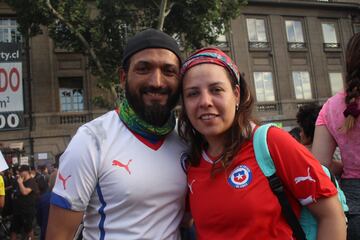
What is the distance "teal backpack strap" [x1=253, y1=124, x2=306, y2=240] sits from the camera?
62.6 inches

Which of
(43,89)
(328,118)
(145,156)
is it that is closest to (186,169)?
(145,156)

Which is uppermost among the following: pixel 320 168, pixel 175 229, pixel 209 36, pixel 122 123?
pixel 209 36

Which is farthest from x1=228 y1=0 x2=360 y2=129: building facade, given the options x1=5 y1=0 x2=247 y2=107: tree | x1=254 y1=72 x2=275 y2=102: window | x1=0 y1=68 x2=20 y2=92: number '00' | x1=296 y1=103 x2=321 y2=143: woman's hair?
x1=296 y1=103 x2=321 y2=143: woman's hair

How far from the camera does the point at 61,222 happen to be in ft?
5.62

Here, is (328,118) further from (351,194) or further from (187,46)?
(187,46)

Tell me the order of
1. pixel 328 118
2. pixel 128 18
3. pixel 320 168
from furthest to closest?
pixel 128 18
pixel 328 118
pixel 320 168

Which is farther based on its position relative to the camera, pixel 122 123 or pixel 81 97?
pixel 81 97

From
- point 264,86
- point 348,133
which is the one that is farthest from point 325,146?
point 264,86

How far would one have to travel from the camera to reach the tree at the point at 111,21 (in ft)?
48.8

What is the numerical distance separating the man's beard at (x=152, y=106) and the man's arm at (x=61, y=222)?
0.54m

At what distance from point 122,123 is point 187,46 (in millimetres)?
15081

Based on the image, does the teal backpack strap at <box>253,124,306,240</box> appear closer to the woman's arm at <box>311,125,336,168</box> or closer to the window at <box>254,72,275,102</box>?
the woman's arm at <box>311,125,336,168</box>

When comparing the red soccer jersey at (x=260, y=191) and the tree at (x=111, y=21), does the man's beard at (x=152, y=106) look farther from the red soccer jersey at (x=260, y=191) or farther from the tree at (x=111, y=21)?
the tree at (x=111, y=21)

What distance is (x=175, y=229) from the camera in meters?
1.88
